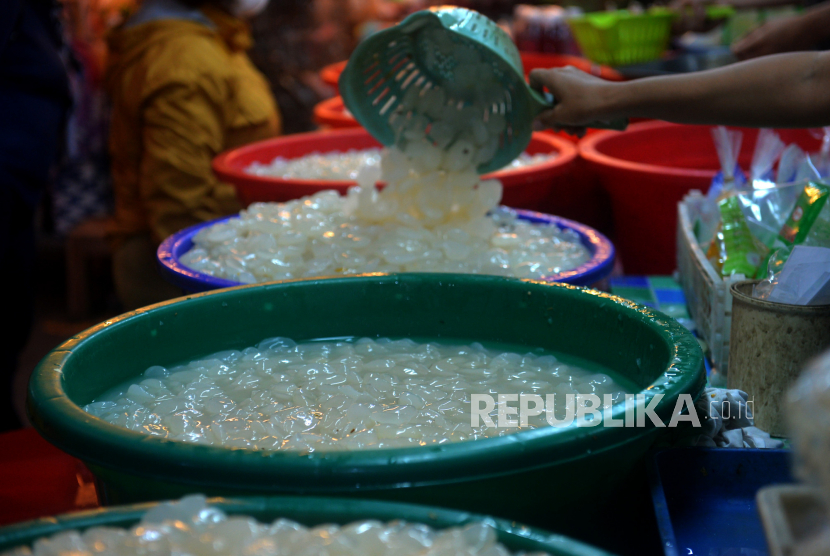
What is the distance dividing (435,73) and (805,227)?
33.8 inches

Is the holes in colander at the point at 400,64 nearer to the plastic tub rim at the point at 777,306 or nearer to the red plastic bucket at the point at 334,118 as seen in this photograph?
the plastic tub rim at the point at 777,306

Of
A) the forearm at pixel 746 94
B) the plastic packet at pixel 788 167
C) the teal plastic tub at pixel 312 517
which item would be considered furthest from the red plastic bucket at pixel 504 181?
the teal plastic tub at pixel 312 517

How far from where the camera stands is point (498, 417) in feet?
3.34

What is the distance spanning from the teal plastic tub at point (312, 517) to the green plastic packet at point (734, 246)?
1012mm

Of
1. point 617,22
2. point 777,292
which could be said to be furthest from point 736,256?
point 617,22

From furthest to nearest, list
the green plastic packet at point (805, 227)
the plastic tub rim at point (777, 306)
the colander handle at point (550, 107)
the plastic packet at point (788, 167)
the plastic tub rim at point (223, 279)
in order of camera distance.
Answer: the plastic packet at point (788, 167)
the colander handle at point (550, 107)
the plastic tub rim at point (223, 279)
the green plastic packet at point (805, 227)
the plastic tub rim at point (777, 306)

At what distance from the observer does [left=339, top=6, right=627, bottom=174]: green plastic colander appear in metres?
1.54

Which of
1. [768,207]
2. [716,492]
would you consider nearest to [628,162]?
[768,207]

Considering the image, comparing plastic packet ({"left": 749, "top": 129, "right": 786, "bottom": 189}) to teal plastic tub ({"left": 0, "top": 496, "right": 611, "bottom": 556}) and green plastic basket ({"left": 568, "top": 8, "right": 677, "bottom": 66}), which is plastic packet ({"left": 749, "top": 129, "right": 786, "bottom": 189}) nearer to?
teal plastic tub ({"left": 0, "top": 496, "right": 611, "bottom": 556})

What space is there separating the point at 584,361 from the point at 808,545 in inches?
27.6

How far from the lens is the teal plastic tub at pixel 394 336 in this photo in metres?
0.69

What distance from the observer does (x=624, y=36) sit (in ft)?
13.5

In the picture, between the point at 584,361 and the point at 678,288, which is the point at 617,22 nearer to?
the point at 678,288

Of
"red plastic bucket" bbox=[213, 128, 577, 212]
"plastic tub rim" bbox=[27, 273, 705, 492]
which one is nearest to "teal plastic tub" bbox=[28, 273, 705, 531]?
"plastic tub rim" bbox=[27, 273, 705, 492]
